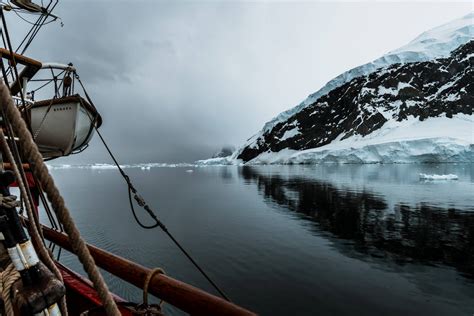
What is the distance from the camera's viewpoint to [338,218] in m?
19.8

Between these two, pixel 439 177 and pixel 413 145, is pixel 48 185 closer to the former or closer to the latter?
pixel 439 177

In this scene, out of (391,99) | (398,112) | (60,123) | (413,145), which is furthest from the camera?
(391,99)

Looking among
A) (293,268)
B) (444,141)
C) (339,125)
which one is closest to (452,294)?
(293,268)

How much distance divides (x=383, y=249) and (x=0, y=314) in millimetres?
14892

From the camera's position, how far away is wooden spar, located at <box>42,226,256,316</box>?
1.69 m

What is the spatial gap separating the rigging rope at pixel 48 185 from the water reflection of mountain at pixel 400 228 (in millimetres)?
13473

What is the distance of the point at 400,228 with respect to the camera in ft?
54.6

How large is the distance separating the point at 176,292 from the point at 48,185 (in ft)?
3.93

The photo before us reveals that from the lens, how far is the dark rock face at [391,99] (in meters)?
136

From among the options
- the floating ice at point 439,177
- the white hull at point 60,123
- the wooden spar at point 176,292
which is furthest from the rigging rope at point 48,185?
A: the floating ice at point 439,177

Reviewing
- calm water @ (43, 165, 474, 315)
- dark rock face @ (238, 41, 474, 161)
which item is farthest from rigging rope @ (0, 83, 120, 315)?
Answer: dark rock face @ (238, 41, 474, 161)

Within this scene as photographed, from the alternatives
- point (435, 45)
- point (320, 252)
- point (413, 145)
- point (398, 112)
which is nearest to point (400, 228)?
point (320, 252)

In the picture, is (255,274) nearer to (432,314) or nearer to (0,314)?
(432,314)

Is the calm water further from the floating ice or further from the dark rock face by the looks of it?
the dark rock face
